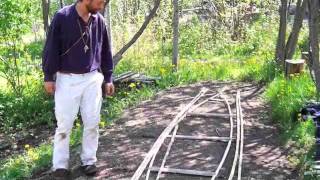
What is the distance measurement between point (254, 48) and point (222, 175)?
10.9 m

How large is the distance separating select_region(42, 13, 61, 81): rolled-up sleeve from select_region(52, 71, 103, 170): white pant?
0.48 ft

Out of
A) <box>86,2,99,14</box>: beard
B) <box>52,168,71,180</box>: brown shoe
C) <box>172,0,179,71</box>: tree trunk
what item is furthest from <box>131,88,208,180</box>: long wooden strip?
<box>172,0,179,71</box>: tree trunk

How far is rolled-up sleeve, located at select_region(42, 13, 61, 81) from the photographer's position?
5.56 metres

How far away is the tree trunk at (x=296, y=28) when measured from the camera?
34.8 feet

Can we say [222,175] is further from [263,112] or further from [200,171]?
[263,112]

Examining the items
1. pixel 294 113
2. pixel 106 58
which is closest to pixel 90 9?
pixel 106 58

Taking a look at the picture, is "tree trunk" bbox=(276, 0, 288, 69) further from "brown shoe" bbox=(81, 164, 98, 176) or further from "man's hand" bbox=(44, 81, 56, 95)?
"man's hand" bbox=(44, 81, 56, 95)

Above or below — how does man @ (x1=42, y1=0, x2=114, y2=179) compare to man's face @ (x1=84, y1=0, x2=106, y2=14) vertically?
below

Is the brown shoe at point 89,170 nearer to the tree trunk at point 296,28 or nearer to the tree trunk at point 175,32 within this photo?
the tree trunk at point 296,28

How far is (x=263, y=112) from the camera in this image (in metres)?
8.94

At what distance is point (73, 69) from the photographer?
566cm

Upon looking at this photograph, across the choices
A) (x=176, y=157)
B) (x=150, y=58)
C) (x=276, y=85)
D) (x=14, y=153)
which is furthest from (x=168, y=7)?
(x=176, y=157)

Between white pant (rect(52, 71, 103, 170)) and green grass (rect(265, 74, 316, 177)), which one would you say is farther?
green grass (rect(265, 74, 316, 177))

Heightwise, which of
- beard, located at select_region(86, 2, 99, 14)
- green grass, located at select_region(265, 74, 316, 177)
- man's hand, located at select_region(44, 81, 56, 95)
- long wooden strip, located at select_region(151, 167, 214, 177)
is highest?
beard, located at select_region(86, 2, 99, 14)
